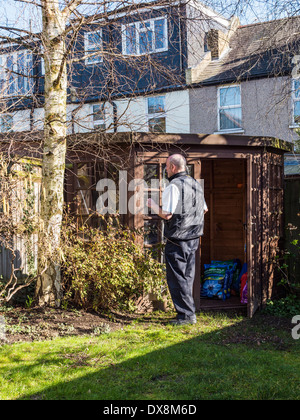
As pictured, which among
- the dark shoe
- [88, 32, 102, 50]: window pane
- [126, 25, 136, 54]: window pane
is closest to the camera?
the dark shoe

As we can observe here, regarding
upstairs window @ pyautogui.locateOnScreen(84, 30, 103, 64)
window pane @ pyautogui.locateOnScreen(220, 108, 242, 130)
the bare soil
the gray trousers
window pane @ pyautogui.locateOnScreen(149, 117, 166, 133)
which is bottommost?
the bare soil

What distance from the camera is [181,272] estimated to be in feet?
20.5

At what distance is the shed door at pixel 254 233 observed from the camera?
7078 millimetres

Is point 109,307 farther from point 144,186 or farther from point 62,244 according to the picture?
point 144,186

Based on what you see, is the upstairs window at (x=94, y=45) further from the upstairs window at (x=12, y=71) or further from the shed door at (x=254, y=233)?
the shed door at (x=254, y=233)

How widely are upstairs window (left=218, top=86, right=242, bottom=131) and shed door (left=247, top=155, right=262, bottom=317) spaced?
10411mm

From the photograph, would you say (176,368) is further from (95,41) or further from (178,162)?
(95,41)

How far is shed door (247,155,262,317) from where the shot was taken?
7078mm

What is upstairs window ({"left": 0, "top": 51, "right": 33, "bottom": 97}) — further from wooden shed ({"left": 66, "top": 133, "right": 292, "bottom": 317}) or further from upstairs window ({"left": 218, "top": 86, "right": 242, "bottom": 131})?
upstairs window ({"left": 218, "top": 86, "right": 242, "bottom": 131})

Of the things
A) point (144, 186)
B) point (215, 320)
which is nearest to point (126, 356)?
point (215, 320)

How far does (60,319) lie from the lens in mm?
6305

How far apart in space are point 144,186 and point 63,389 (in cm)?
370

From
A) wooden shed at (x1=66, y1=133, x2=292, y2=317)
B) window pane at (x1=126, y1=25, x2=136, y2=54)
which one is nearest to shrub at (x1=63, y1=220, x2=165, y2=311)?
wooden shed at (x1=66, y1=133, x2=292, y2=317)

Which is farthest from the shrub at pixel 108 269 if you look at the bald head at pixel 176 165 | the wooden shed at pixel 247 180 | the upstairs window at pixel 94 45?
the upstairs window at pixel 94 45
